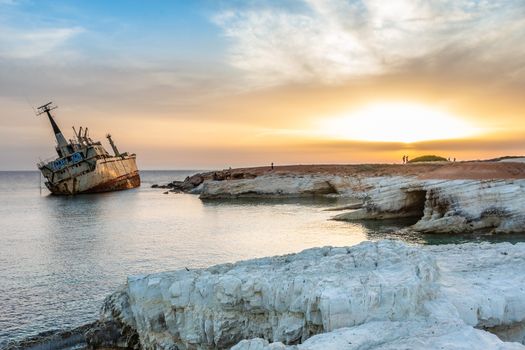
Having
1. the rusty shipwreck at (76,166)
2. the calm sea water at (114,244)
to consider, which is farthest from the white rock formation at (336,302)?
the rusty shipwreck at (76,166)

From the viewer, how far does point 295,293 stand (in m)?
9.44

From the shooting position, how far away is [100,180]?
255 ft

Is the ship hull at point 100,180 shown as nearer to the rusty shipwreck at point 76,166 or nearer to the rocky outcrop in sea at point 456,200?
the rusty shipwreck at point 76,166

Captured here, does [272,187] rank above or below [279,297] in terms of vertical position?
below

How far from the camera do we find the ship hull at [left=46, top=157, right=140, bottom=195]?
245 ft

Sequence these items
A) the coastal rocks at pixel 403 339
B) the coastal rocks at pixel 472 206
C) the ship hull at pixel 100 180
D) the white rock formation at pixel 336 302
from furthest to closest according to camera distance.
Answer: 1. the ship hull at pixel 100 180
2. the coastal rocks at pixel 472 206
3. the white rock formation at pixel 336 302
4. the coastal rocks at pixel 403 339

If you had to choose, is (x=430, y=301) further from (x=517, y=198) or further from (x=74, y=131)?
(x=74, y=131)

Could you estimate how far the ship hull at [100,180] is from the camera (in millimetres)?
74812

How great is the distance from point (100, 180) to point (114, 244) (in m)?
51.5

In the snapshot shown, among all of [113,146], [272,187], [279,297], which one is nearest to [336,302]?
[279,297]

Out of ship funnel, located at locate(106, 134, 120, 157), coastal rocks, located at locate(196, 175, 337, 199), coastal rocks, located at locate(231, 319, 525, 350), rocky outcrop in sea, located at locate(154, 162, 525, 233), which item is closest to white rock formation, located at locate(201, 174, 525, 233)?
rocky outcrop in sea, located at locate(154, 162, 525, 233)

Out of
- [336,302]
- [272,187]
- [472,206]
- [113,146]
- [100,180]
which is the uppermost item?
[113,146]

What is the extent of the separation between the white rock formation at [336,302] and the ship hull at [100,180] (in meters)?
67.8

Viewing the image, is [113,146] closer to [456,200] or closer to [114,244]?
[114,244]
